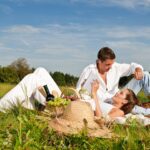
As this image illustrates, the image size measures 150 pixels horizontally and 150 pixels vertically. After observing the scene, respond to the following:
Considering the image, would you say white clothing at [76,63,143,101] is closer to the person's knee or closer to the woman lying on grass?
the woman lying on grass

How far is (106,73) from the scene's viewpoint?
887 cm

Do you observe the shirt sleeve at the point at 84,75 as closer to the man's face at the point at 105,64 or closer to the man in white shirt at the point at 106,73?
the man in white shirt at the point at 106,73

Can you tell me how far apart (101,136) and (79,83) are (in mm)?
3549

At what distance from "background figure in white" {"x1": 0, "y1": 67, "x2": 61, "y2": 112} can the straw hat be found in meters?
1.92

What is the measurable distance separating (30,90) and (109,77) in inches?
62.1

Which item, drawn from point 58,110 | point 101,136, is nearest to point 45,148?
point 101,136

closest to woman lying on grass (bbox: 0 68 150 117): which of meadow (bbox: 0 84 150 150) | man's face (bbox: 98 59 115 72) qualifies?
man's face (bbox: 98 59 115 72)

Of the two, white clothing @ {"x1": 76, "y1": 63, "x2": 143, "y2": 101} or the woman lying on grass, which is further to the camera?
white clothing @ {"x1": 76, "y1": 63, "x2": 143, "y2": 101}

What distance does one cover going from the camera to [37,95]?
8.09m

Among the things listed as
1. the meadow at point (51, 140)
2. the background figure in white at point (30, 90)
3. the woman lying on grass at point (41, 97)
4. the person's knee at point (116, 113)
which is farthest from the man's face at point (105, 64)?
the meadow at point (51, 140)

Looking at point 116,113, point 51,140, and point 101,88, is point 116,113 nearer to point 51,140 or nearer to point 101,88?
point 101,88

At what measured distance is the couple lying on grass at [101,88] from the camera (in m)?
7.63

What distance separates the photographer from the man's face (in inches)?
332

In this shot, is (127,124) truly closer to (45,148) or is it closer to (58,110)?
(58,110)
